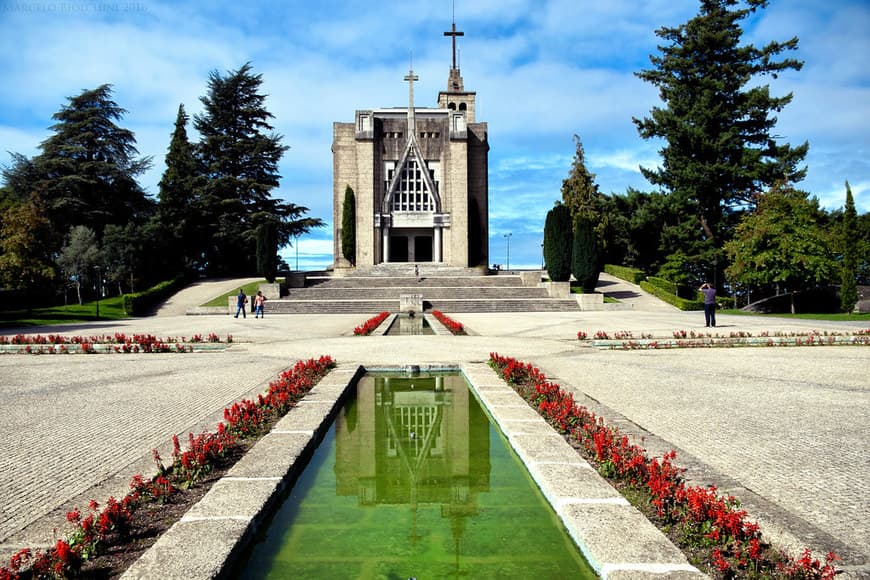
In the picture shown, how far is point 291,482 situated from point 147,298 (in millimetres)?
30243

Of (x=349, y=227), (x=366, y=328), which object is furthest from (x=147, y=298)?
(x=366, y=328)

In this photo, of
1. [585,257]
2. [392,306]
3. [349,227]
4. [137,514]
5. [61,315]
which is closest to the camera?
[137,514]

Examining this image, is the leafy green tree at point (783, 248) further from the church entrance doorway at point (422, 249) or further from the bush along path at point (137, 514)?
the bush along path at point (137, 514)

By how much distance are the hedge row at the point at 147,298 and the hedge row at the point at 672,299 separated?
27.1 m

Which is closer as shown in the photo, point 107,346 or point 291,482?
point 291,482

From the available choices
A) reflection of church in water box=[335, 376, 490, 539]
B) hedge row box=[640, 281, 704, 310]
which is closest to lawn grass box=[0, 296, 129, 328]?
reflection of church in water box=[335, 376, 490, 539]

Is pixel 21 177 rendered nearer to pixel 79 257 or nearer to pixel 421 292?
pixel 79 257

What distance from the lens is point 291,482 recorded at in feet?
15.9

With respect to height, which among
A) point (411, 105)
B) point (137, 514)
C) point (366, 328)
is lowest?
point (137, 514)

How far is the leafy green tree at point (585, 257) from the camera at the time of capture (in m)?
32.5

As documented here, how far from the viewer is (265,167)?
156 feet

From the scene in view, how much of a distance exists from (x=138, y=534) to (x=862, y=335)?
1744cm

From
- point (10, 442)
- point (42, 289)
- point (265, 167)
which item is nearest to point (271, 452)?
point (10, 442)

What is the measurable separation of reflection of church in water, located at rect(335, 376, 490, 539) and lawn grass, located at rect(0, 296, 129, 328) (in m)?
21.6
